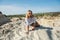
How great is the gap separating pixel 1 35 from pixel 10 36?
1.73 feet

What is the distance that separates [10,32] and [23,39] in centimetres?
130

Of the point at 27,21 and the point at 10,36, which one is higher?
the point at 27,21

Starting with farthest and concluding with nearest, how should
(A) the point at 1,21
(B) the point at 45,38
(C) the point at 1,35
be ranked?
(A) the point at 1,21, (C) the point at 1,35, (B) the point at 45,38

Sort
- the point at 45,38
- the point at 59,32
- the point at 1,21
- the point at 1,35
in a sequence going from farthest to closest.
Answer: the point at 1,21
the point at 1,35
the point at 59,32
the point at 45,38

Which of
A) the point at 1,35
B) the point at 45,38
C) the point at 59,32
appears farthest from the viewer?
the point at 1,35

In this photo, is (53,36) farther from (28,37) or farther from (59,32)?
(28,37)

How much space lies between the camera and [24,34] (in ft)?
22.5

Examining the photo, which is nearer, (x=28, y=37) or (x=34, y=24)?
(x=28, y=37)

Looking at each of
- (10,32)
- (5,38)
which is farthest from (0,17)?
(5,38)

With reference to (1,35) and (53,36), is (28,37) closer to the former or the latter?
(53,36)

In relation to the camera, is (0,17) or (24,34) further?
(0,17)

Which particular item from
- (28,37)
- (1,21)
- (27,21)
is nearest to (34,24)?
(27,21)

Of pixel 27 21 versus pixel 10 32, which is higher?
pixel 27 21

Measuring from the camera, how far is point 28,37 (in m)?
6.44
